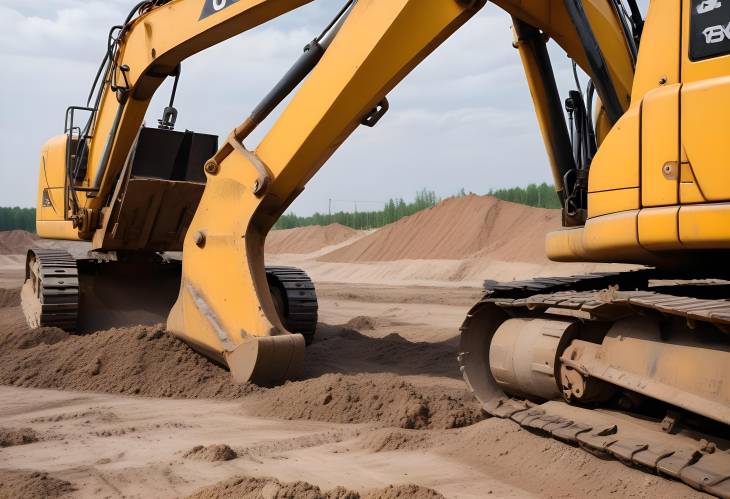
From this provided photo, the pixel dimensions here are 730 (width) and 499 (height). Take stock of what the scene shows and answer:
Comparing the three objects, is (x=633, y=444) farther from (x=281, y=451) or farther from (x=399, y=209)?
(x=399, y=209)

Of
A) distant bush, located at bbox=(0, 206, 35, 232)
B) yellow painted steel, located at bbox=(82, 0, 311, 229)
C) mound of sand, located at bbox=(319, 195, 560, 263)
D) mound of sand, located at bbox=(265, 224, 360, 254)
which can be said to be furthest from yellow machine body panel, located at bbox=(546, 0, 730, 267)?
distant bush, located at bbox=(0, 206, 35, 232)

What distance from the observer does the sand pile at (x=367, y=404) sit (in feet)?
15.6

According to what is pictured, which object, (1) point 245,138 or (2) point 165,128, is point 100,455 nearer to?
(1) point 245,138

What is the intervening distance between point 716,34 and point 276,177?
130 inches

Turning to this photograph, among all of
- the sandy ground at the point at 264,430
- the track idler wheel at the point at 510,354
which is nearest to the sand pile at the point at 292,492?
the sandy ground at the point at 264,430

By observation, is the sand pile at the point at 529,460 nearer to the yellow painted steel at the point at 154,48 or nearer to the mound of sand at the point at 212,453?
the mound of sand at the point at 212,453

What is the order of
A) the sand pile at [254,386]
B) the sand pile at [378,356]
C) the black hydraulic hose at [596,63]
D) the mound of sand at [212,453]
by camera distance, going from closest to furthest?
the mound of sand at [212,453] → the black hydraulic hose at [596,63] → the sand pile at [254,386] → the sand pile at [378,356]

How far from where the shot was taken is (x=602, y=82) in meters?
4.57

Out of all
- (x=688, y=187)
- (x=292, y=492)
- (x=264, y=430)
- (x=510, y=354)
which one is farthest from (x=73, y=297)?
(x=688, y=187)

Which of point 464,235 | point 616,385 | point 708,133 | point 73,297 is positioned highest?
point 708,133

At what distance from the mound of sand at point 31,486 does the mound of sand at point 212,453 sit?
0.69 meters

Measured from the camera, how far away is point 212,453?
404cm

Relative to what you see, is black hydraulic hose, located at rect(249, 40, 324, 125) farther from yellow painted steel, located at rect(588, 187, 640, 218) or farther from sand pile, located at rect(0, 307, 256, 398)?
yellow painted steel, located at rect(588, 187, 640, 218)

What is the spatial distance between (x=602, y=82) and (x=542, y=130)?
90cm
